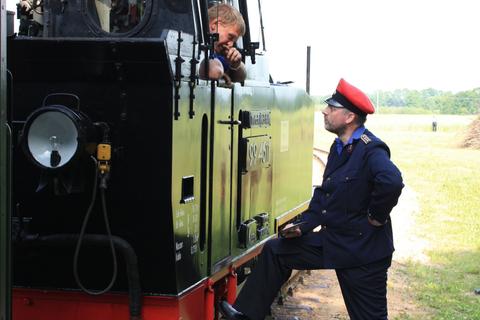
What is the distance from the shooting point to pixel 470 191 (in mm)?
19812

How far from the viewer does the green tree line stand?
95994 mm

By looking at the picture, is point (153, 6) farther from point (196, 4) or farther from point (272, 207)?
point (272, 207)

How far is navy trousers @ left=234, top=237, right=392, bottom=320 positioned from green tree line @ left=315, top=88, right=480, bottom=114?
210 feet

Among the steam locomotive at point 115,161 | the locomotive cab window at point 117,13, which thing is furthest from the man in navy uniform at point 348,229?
the locomotive cab window at point 117,13

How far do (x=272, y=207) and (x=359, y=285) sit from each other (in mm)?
1565

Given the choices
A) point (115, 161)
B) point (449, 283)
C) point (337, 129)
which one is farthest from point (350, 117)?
point (449, 283)

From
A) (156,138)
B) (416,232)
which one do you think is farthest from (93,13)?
(416,232)

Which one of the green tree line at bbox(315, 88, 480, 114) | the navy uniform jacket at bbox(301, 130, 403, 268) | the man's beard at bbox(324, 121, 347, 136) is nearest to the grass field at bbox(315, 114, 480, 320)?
the navy uniform jacket at bbox(301, 130, 403, 268)

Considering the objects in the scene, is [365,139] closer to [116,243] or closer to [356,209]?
[356,209]

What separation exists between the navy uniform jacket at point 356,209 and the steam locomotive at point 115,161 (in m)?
0.71

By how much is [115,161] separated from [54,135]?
382 mm

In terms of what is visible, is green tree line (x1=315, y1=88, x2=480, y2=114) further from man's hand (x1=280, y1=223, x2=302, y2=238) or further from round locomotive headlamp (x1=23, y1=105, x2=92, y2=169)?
round locomotive headlamp (x1=23, y1=105, x2=92, y2=169)

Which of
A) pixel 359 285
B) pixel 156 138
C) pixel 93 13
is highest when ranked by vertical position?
pixel 93 13

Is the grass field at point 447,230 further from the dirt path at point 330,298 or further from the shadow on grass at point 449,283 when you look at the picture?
the dirt path at point 330,298
